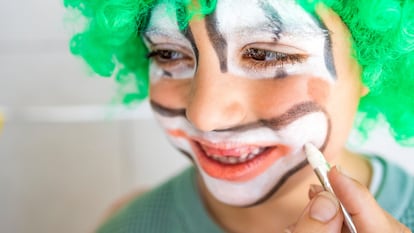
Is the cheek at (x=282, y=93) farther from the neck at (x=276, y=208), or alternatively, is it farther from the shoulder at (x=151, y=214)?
the shoulder at (x=151, y=214)

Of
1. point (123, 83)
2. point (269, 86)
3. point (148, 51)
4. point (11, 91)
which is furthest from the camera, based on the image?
point (11, 91)

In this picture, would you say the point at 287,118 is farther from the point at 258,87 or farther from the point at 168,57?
the point at 168,57

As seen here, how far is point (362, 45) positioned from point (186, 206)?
346 millimetres

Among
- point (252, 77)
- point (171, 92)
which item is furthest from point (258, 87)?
point (171, 92)

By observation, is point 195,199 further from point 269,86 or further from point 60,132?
point 60,132

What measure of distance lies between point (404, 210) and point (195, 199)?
0.93 feet

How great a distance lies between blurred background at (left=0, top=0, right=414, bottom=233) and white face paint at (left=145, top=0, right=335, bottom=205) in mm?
455

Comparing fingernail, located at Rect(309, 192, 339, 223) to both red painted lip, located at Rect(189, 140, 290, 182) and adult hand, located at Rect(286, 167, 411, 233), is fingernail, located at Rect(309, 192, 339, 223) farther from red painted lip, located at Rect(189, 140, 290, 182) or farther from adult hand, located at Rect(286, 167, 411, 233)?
red painted lip, located at Rect(189, 140, 290, 182)

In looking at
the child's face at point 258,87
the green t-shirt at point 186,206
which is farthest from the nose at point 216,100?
the green t-shirt at point 186,206

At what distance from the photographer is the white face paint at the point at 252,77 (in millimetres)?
627

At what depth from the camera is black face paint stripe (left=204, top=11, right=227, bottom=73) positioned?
2.08 ft

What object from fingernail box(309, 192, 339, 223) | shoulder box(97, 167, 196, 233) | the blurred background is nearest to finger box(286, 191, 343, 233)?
fingernail box(309, 192, 339, 223)

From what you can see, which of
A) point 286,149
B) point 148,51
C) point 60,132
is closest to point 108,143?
point 60,132

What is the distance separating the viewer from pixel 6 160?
1.20 m
